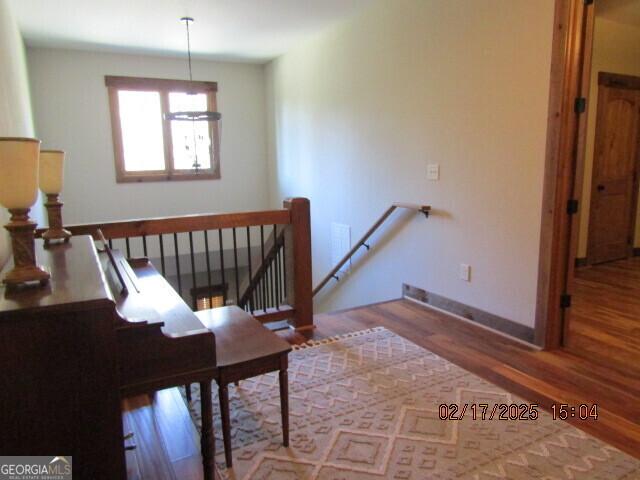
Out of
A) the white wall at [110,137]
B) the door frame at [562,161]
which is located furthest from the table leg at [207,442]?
the white wall at [110,137]

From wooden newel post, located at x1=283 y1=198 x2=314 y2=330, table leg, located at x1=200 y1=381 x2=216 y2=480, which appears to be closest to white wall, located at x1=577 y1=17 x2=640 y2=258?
wooden newel post, located at x1=283 y1=198 x2=314 y2=330

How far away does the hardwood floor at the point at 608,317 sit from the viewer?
2.78 meters

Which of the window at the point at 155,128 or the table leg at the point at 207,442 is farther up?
the window at the point at 155,128

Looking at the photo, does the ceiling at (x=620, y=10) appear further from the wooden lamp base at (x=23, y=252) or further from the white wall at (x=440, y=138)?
the wooden lamp base at (x=23, y=252)

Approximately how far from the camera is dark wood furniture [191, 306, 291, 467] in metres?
1.74

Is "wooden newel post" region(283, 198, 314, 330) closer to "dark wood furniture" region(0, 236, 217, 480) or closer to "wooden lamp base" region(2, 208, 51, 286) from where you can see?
"dark wood furniture" region(0, 236, 217, 480)

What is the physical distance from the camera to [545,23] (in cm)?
265

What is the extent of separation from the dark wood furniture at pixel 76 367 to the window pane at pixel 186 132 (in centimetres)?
505

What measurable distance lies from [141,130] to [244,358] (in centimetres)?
520

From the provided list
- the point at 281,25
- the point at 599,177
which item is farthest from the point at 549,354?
the point at 281,25

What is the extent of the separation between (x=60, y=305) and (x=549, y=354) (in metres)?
2.74

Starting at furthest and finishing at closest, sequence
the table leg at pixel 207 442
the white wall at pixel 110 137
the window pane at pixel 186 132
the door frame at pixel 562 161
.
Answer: the window pane at pixel 186 132, the white wall at pixel 110 137, the door frame at pixel 562 161, the table leg at pixel 207 442

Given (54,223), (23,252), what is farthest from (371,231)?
(23,252)

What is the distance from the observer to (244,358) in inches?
69.8
